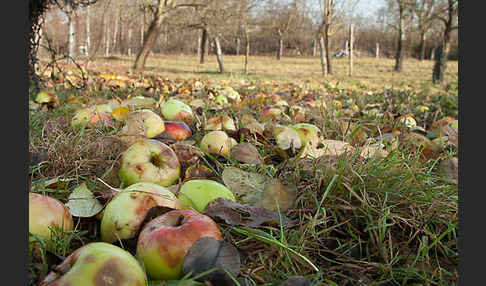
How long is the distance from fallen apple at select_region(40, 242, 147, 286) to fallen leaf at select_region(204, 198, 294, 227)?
0.31 metres

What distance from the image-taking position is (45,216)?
93 centimetres

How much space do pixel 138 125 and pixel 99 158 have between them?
10.2 inches

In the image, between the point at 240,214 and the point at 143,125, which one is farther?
the point at 143,125

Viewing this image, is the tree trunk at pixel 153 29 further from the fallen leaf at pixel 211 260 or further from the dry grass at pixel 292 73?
the fallen leaf at pixel 211 260

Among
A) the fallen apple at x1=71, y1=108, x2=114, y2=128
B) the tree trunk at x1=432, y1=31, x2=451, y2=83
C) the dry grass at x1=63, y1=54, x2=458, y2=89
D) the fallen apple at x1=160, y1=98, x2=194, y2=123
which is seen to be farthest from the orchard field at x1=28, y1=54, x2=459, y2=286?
the tree trunk at x1=432, y1=31, x2=451, y2=83

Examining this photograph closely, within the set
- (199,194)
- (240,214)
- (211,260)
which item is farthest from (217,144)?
(211,260)

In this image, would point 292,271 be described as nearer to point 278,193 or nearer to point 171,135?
point 278,193

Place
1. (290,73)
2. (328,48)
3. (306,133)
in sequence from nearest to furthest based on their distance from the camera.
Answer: (306,133)
(328,48)
(290,73)

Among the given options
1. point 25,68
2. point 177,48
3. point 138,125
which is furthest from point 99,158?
point 177,48

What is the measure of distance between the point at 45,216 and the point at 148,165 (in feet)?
1.39

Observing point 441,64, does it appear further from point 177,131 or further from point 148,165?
point 148,165

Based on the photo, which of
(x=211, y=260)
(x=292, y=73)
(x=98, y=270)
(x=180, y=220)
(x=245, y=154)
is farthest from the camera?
(x=292, y=73)

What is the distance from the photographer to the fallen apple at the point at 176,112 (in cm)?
238

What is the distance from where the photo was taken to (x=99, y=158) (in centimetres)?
159
